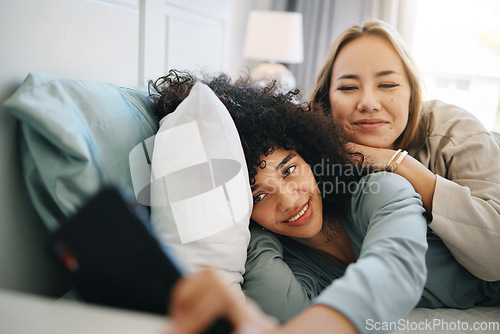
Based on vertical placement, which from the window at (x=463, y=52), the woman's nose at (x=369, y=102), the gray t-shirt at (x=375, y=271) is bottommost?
the gray t-shirt at (x=375, y=271)

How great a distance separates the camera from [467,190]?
1.02 m

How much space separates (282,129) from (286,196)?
0.58 ft

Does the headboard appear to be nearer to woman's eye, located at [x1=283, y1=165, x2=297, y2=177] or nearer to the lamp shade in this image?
woman's eye, located at [x1=283, y1=165, x2=297, y2=177]

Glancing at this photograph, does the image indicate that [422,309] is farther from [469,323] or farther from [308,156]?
[308,156]

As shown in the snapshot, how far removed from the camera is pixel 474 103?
2928mm

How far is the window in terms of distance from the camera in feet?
9.13

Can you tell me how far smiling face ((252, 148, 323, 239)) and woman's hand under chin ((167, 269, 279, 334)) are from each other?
578 millimetres

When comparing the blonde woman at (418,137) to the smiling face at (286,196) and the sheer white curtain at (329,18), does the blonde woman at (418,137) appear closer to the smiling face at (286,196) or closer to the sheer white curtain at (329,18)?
the smiling face at (286,196)

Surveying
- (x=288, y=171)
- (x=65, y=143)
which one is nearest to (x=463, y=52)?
(x=288, y=171)

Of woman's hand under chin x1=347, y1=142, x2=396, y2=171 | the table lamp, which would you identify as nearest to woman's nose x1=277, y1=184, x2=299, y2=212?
woman's hand under chin x1=347, y1=142, x2=396, y2=171

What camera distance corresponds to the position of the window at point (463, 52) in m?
2.78

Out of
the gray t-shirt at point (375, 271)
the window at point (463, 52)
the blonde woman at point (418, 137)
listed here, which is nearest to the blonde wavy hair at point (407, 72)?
the blonde woman at point (418, 137)

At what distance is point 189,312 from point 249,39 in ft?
9.12

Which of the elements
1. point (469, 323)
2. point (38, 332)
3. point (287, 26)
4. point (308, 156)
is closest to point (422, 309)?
point (469, 323)
